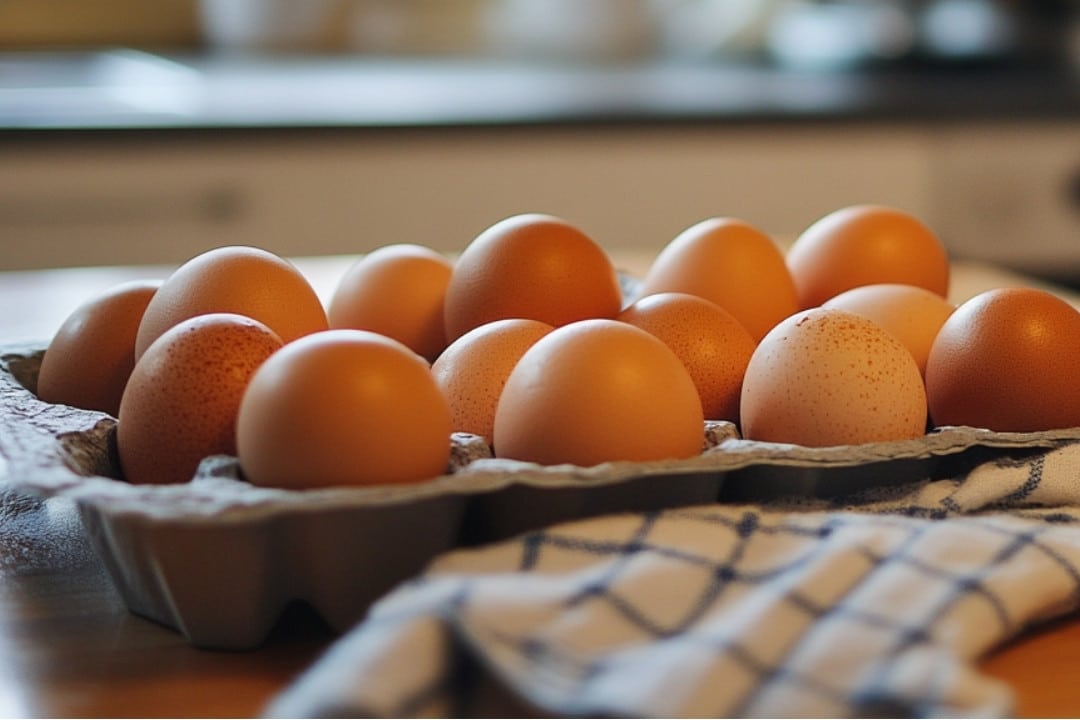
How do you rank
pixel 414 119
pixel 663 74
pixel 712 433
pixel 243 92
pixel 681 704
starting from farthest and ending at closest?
pixel 663 74 < pixel 243 92 < pixel 414 119 < pixel 712 433 < pixel 681 704

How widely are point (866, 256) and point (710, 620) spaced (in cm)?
43

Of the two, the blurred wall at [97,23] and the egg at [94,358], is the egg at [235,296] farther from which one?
the blurred wall at [97,23]

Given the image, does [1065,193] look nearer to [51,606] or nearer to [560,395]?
[560,395]

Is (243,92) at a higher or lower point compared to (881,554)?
higher

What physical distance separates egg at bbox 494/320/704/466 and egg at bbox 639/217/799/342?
7.8 inches

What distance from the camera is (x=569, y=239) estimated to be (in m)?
0.77

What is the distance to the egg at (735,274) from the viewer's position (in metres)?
0.80

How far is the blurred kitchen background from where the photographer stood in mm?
1695

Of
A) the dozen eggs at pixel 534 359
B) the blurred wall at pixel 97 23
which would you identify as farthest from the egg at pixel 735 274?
the blurred wall at pixel 97 23

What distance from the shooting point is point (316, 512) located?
1.73 feet

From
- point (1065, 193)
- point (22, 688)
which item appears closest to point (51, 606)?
point (22, 688)

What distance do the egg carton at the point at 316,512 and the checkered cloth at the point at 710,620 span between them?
0.03m

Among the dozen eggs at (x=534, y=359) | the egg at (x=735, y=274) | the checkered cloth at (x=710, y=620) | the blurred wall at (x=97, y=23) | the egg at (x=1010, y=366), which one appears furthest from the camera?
the blurred wall at (x=97, y=23)

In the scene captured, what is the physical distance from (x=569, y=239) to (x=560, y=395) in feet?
0.64
